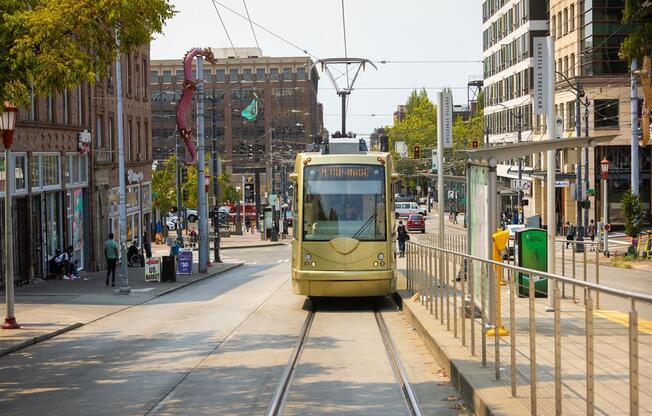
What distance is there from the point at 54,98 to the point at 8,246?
20.0 metres

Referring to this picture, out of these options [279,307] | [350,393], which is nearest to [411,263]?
[279,307]

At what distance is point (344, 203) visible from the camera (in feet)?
74.3

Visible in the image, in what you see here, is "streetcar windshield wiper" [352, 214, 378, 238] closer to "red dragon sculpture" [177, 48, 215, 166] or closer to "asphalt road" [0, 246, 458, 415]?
"asphalt road" [0, 246, 458, 415]

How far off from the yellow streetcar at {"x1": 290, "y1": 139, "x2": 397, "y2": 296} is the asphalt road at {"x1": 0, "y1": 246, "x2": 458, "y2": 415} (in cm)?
86

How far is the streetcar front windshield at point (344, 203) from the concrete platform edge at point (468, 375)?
499 centimetres

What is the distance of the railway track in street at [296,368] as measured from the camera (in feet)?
36.0

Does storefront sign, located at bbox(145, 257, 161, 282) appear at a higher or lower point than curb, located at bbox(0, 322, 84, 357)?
lower

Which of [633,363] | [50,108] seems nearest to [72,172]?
[50,108]

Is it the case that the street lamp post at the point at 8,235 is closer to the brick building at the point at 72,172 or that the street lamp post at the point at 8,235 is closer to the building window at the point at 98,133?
the brick building at the point at 72,172

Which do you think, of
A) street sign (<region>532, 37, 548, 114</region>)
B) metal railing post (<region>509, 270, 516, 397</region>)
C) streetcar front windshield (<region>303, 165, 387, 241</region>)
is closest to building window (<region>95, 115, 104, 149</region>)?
street sign (<region>532, 37, 548, 114</region>)

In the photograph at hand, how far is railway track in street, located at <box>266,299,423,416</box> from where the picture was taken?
1098 cm

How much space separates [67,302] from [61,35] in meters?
15.1

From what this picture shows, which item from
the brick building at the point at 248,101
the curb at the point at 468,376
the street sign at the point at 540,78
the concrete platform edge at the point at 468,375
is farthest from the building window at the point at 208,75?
the curb at the point at 468,376

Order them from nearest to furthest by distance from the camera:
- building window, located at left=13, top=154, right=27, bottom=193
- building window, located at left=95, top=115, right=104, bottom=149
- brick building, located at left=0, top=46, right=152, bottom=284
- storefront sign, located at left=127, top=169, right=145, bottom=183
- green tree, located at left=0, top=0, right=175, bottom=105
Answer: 1. green tree, located at left=0, top=0, right=175, bottom=105
2. building window, located at left=13, top=154, right=27, bottom=193
3. brick building, located at left=0, top=46, right=152, bottom=284
4. building window, located at left=95, top=115, right=104, bottom=149
5. storefront sign, located at left=127, top=169, right=145, bottom=183
